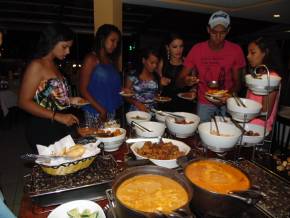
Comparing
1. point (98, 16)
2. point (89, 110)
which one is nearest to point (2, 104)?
point (98, 16)

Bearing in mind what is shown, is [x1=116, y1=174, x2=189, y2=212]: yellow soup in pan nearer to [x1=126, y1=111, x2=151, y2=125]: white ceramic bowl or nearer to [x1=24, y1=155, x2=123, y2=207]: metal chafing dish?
[x1=24, y1=155, x2=123, y2=207]: metal chafing dish

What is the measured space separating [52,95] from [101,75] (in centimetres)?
71

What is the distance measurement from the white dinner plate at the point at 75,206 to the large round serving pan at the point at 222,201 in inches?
15.2

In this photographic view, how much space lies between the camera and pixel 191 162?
1139mm

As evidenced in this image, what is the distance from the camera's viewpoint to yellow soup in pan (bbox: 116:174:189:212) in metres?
0.89

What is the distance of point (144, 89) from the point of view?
2.80 metres

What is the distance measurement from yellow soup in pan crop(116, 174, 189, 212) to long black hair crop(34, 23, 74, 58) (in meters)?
1.45

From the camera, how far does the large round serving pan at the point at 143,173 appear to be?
2.48 ft

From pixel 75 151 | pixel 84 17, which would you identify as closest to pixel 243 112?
pixel 75 151

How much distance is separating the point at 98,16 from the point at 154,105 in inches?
80.4

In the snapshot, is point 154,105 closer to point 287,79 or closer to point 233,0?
point 233,0

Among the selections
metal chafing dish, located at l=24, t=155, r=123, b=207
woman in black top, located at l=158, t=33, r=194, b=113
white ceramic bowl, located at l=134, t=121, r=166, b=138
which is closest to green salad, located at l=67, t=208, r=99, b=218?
metal chafing dish, located at l=24, t=155, r=123, b=207

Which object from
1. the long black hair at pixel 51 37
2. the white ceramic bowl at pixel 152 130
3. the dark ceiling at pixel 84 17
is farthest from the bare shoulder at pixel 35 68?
the dark ceiling at pixel 84 17

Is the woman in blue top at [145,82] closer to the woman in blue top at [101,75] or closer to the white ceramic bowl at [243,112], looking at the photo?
the woman in blue top at [101,75]
